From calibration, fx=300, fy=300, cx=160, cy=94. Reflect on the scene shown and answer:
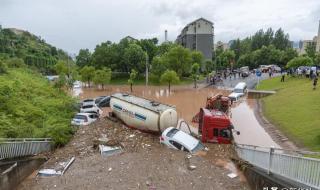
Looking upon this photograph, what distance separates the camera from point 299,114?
936 inches

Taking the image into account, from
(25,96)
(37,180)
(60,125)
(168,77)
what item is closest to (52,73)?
(168,77)

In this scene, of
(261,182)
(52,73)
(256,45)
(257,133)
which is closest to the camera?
(261,182)

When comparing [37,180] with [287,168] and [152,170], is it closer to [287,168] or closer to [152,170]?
[152,170]

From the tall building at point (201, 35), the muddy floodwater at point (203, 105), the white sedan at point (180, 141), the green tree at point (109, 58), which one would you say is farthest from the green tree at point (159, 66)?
the white sedan at point (180, 141)

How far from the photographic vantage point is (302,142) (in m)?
17.9

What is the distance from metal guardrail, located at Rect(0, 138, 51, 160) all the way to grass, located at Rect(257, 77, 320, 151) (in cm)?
1464

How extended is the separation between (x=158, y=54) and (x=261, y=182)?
58.3 meters

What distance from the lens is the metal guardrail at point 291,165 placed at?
28.8 ft

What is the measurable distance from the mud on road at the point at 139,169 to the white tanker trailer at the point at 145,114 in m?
1.11

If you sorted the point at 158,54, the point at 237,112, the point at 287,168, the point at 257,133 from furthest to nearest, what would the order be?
the point at 158,54 → the point at 237,112 → the point at 257,133 → the point at 287,168

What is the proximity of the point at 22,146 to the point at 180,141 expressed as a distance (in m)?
8.13

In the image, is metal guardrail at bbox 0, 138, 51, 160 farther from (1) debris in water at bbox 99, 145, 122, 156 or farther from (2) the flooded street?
(2) the flooded street

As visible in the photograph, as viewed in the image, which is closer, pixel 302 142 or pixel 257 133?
pixel 302 142

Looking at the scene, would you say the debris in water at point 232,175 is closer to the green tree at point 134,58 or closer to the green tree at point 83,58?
the green tree at point 134,58
